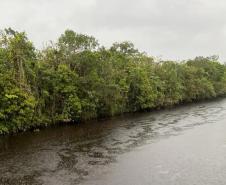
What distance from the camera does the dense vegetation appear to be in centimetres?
5362

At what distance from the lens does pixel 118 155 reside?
1513 inches

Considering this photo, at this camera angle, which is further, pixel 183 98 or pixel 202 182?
pixel 183 98

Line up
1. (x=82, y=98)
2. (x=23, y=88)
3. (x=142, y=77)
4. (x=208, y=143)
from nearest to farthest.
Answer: (x=208, y=143), (x=23, y=88), (x=82, y=98), (x=142, y=77)

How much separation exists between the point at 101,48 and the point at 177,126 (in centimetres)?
2422

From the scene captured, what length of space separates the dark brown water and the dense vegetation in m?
4.18

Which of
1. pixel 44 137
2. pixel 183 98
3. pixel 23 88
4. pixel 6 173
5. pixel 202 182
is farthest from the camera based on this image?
pixel 183 98

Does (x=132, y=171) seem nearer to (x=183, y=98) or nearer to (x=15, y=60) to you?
(x=15, y=60)

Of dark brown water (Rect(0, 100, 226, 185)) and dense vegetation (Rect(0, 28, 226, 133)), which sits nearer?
dark brown water (Rect(0, 100, 226, 185))

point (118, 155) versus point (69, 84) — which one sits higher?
point (69, 84)

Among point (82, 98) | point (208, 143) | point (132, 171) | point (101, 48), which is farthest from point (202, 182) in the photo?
point (101, 48)

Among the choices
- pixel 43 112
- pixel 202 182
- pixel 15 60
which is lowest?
pixel 202 182

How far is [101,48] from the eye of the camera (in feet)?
240

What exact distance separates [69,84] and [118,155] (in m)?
27.4

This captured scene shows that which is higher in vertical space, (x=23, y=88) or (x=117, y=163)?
(x=23, y=88)
